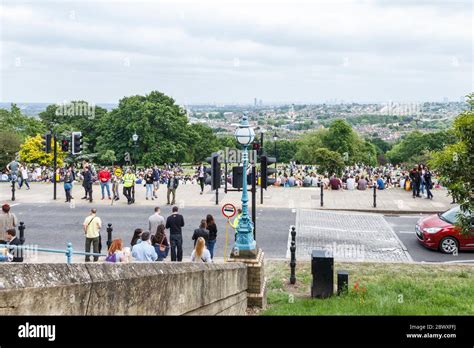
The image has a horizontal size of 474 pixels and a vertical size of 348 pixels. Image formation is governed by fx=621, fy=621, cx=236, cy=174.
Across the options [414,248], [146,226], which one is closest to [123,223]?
[146,226]

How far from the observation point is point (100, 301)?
5.28m

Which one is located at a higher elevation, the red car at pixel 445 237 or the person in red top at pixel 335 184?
the person in red top at pixel 335 184

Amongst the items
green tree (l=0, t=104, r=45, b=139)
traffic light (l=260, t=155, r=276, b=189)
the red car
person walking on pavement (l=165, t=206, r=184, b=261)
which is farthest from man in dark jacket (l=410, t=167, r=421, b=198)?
green tree (l=0, t=104, r=45, b=139)

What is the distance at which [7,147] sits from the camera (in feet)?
243

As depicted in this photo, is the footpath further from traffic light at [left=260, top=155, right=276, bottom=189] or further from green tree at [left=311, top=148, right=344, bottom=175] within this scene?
green tree at [left=311, top=148, right=344, bottom=175]

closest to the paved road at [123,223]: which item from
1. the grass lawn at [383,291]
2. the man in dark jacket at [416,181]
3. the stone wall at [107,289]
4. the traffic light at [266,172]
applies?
the traffic light at [266,172]

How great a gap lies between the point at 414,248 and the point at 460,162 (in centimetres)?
685

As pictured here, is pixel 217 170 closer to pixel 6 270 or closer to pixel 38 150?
pixel 6 270

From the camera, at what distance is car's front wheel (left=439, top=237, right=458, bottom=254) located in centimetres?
1680

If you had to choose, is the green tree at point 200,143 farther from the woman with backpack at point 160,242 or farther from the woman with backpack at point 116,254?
the woman with backpack at point 116,254

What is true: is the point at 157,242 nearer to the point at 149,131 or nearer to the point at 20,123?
the point at 149,131

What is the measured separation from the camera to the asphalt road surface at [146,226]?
17.2 meters
